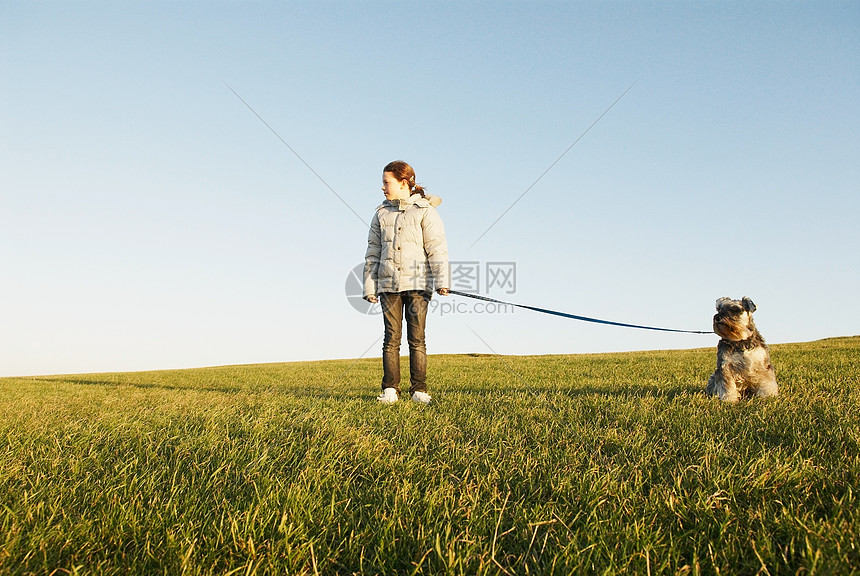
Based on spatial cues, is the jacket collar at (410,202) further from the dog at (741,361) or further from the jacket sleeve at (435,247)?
the dog at (741,361)

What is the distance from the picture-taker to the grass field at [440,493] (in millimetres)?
2129

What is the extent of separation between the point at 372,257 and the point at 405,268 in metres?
0.66

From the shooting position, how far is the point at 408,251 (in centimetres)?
711

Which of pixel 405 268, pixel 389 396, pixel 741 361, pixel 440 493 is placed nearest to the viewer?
pixel 440 493

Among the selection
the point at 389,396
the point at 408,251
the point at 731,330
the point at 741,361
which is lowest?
the point at 389,396

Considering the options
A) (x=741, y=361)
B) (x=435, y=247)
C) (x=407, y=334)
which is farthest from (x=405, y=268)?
(x=741, y=361)

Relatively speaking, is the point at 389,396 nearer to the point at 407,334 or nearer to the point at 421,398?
the point at 421,398

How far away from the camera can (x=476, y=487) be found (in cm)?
292

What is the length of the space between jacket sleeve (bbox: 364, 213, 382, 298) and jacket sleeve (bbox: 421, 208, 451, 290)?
0.71 m

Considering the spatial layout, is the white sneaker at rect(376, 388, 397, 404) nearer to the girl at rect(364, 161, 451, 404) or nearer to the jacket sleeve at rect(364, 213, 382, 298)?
the girl at rect(364, 161, 451, 404)

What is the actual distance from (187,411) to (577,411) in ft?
14.2

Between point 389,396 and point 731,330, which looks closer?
point 731,330

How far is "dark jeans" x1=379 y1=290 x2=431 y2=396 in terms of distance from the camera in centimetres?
707

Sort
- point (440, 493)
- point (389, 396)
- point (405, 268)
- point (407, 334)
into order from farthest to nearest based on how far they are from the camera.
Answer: point (407, 334), point (405, 268), point (389, 396), point (440, 493)
